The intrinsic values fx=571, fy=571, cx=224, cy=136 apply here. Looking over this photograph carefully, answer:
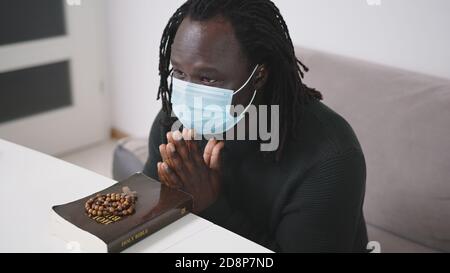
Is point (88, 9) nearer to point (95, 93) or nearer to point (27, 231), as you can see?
point (95, 93)

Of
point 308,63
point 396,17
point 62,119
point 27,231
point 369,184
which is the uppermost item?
point 396,17

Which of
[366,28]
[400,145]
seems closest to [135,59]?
[366,28]

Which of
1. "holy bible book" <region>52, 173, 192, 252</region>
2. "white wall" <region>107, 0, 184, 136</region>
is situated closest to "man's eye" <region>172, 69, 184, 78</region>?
"holy bible book" <region>52, 173, 192, 252</region>

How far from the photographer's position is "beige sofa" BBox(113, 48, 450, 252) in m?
1.44

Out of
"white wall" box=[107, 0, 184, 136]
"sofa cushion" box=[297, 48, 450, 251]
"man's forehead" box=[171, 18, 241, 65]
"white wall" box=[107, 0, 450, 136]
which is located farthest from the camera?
"white wall" box=[107, 0, 184, 136]

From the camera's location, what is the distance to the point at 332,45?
1939mm

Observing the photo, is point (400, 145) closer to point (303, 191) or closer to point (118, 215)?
point (303, 191)

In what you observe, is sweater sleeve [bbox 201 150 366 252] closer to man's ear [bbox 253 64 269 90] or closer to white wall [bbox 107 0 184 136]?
man's ear [bbox 253 64 269 90]

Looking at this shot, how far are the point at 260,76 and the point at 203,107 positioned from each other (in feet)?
0.43

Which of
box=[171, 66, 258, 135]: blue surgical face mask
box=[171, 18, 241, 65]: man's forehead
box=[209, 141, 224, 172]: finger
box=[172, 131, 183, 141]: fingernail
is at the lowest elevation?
box=[209, 141, 224, 172]: finger

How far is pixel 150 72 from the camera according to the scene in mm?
2697

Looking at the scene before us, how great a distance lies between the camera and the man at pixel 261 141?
3.61 ft
